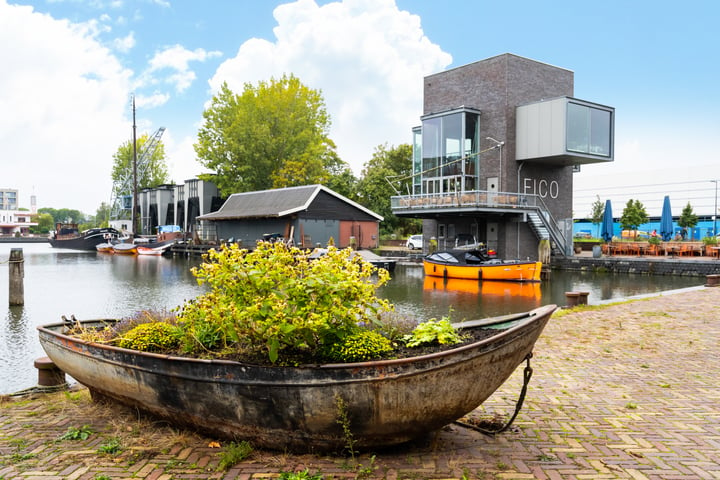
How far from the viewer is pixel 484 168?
3275cm

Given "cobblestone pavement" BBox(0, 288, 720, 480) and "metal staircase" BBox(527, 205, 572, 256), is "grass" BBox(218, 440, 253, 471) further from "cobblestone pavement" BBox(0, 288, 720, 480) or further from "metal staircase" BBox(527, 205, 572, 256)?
"metal staircase" BBox(527, 205, 572, 256)

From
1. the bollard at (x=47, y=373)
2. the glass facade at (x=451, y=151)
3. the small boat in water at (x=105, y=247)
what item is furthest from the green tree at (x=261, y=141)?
the bollard at (x=47, y=373)

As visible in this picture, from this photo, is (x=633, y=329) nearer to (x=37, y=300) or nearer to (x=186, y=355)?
(x=186, y=355)

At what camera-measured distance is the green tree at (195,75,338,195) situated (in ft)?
158

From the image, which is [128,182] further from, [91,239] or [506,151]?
[506,151]

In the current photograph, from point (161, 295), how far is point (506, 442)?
16943 mm

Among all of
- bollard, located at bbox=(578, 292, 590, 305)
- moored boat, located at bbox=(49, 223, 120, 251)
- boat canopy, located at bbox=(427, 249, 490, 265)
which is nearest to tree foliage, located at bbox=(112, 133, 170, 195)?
moored boat, located at bbox=(49, 223, 120, 251)

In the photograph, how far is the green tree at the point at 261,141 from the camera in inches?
1895

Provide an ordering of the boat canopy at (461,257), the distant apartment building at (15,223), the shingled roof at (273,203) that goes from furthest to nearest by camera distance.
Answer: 1. the distant apartment building at (15,223)
2. the shingled roof at (273,203)
3. the boat canopy at (461,257)

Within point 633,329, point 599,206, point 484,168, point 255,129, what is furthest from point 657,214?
point 633,329

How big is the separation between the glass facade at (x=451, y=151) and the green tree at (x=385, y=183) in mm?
10260

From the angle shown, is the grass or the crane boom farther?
the crane boom

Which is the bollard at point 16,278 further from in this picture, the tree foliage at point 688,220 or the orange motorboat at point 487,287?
the tree foliage at point 688,220

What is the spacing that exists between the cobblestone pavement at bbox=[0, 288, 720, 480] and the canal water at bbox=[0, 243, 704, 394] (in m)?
3.72
